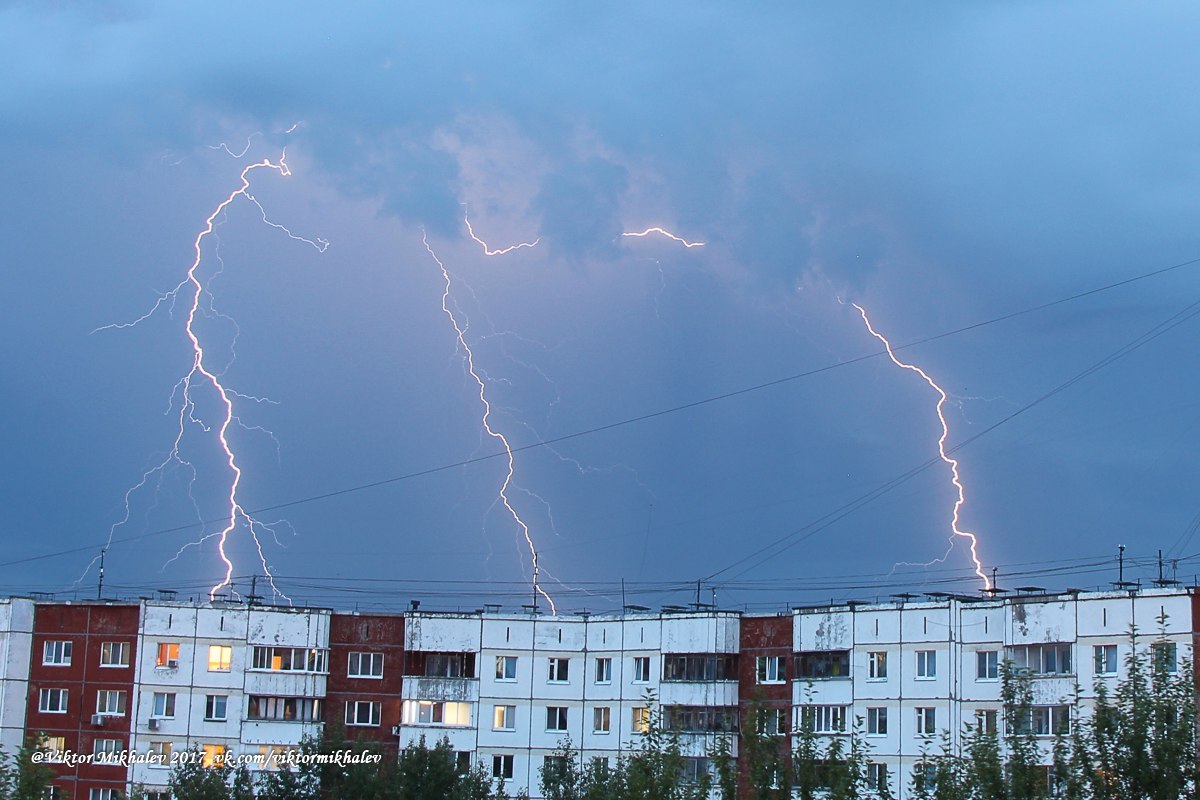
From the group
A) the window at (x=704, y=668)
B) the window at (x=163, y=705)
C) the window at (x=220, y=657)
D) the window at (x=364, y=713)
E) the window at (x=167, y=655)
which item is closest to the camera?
the window at (x=704, y=668)

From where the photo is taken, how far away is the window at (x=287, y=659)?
225 ft

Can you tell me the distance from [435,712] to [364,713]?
3108 millimetres

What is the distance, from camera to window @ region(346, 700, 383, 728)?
223ft

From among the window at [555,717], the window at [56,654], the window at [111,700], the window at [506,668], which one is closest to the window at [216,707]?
the window at [111,700]

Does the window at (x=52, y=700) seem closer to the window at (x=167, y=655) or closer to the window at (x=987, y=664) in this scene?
the window at (x=167, y=655)

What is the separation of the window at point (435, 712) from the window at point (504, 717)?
1155 millimetres

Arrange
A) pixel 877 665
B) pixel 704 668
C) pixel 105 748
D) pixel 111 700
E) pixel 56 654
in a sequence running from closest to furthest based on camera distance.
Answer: pixel 877 665
pixel 704 668
pixel 105 748
pixel 111 700
pixel 56 654

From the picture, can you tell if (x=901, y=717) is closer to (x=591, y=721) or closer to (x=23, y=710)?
(x=591, y=721)

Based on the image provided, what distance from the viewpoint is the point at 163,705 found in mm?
68250

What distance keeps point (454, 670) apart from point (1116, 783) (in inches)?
1820

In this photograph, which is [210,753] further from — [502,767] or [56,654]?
[502,767]

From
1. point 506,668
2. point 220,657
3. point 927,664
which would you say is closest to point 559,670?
point 506,668

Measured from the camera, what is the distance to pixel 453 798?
178ft

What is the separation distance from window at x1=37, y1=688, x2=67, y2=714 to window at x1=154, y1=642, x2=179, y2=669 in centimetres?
415
